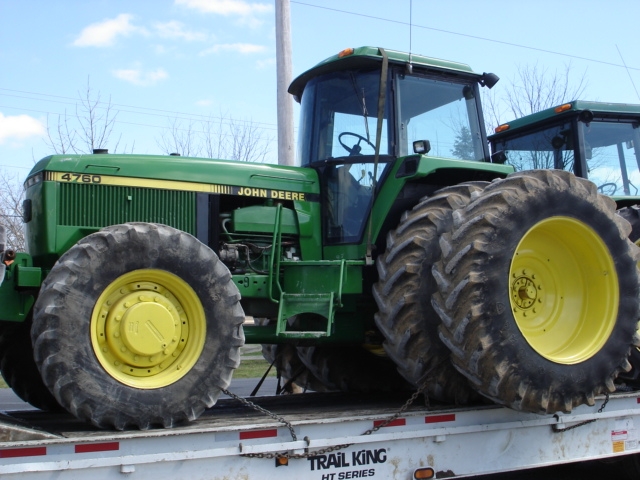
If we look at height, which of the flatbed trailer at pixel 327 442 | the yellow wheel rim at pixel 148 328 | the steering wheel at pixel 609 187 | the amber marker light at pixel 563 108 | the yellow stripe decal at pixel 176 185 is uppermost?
the amber marker light at pixel 563 108

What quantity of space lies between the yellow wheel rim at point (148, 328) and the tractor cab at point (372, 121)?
1.65 m

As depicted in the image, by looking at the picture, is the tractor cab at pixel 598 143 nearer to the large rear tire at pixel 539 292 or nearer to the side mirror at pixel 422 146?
the side mirror at pixel 422 146

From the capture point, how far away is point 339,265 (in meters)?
5.38

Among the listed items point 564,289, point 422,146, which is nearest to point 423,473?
point 564,289

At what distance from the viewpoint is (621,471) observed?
6395 mm

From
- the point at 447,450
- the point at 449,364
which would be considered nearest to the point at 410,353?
the point at 449,364

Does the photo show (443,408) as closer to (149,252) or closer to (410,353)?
(410,353)

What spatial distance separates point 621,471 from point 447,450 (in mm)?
2536

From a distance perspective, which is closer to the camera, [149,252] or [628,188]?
[149,252]

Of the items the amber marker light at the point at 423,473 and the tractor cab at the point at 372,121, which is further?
the tractor cab at the point at 372,121

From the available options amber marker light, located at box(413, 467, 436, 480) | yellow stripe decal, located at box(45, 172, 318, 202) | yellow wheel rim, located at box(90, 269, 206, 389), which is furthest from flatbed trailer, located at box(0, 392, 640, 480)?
yellow stripe decal, located at box(45, 172, 318, 202)

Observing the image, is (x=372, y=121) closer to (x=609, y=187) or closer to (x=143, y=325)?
(x=143, y=325)

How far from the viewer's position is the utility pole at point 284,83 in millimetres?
10188

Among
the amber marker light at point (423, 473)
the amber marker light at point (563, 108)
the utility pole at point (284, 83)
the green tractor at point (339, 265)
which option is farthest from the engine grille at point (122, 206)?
the utility pole at point (284, 83)
